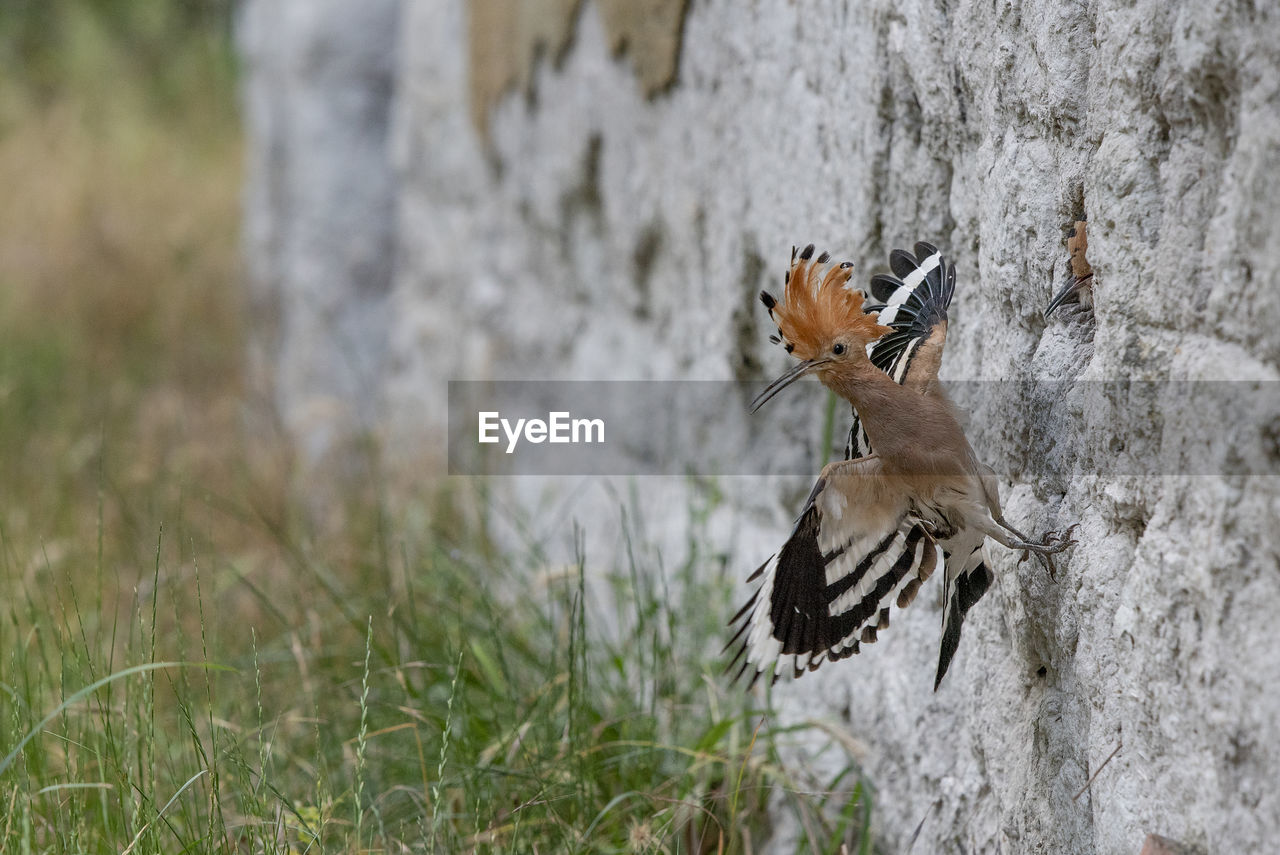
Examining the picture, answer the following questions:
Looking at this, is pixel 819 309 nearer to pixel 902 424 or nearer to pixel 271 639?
pixel 902 424

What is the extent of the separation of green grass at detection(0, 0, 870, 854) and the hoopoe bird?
34 centimetres

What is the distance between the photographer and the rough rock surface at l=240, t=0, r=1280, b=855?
832 mm

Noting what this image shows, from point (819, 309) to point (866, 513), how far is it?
0.68 feet

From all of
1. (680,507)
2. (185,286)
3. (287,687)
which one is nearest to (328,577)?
(287,687)

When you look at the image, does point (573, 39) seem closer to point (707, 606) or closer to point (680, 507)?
point (680, 507)

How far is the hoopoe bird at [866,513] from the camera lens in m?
1.10

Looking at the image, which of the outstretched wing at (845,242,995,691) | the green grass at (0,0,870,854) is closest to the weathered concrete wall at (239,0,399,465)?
the green grass at (0,0,870,854)

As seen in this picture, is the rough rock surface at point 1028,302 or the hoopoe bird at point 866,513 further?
the hoopoe bird at point 866,513
